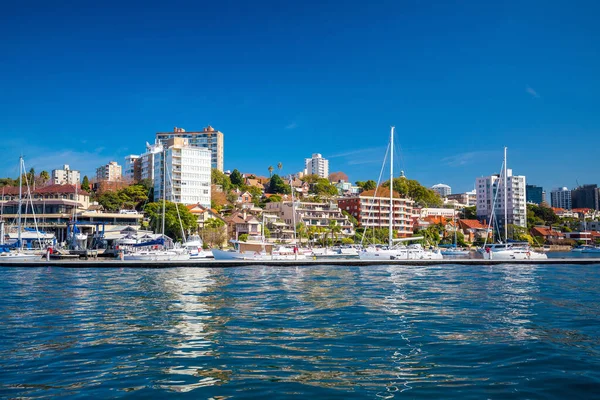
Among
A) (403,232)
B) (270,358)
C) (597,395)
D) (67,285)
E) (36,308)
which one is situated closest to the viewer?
(597,395)

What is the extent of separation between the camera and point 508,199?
538 ft

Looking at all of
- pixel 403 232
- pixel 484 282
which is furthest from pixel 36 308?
pixel 403 232

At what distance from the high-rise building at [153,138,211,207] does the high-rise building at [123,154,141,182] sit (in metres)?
19.7

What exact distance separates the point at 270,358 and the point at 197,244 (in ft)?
165

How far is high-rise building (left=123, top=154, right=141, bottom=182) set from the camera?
129450mm

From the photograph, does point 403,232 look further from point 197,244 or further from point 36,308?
point 36,308

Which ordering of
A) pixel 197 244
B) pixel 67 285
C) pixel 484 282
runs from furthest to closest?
pixel 197 244
pixel 484 282
pixel 67 285

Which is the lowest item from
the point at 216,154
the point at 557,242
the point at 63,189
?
the point at 557,242

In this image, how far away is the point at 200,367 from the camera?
1153 centimetres

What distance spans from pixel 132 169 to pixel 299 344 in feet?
432

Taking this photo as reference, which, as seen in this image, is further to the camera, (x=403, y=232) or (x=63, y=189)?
(x=403, y=232)

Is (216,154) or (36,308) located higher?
(216,154)

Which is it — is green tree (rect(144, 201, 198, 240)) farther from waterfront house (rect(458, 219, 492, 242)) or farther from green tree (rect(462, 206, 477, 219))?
green tree (rect(462, 206, 477, 219))

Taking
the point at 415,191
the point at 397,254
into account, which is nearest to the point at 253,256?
the point at 397,254
